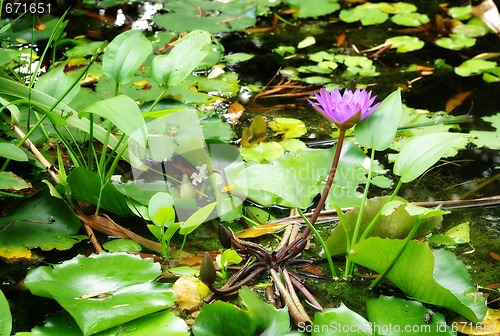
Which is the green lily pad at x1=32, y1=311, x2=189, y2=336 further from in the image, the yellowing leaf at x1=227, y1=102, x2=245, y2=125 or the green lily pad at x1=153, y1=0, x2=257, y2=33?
the green lily pad at x1=153, y1=0, x2=257, y2=33

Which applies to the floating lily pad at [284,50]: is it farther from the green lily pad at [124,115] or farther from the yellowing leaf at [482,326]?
the yellowing leaf at [482,326]

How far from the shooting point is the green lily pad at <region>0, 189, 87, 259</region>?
0.90 meters

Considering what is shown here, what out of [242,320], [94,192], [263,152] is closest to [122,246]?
[94,192]

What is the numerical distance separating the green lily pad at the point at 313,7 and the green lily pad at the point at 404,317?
5.68 feet

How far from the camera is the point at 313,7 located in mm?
2260

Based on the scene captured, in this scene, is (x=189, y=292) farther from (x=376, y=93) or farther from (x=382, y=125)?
(x=376, y=93)

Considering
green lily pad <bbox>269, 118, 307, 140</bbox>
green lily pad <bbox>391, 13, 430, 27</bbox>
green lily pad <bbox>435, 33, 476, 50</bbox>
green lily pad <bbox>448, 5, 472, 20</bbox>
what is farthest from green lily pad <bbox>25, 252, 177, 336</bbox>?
green lily pad <bbox>448, 5, 472, 20</bbox>

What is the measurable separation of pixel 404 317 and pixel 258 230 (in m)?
0.36

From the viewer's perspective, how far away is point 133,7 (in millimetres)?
2264

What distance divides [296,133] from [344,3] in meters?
1.29

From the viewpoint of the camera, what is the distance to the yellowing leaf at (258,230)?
3.23 feet

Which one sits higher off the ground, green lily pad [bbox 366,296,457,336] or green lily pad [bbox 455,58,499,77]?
green lily pad [bbox 455,58,499,77]

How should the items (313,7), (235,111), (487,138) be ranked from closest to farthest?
1. (487,138)
2. (235,111)
3. (313,7)

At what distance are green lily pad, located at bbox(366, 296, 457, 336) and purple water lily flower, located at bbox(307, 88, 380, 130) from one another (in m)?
0.33
